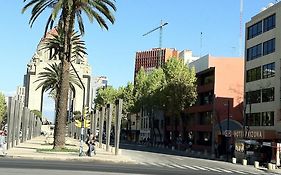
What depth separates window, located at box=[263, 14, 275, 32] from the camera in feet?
207

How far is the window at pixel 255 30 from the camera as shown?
67562mm

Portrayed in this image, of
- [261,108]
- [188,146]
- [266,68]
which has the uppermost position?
[266,68]

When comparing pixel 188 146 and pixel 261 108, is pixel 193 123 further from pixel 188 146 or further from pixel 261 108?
pixel 261 108

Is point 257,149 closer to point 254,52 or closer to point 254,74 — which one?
point 254,74

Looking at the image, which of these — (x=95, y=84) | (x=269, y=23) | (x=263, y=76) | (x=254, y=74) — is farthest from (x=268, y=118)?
(x=95, y=84)

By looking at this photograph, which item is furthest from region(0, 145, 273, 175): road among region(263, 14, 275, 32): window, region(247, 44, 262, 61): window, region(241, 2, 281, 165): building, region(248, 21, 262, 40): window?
region(248, 21, 262, 40): window

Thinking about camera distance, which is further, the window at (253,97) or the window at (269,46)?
the window at (253,97)

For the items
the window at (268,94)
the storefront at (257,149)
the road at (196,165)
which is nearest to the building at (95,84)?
the window at (268,94)

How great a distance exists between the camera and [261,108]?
214 ft

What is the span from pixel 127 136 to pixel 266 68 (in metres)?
89.9

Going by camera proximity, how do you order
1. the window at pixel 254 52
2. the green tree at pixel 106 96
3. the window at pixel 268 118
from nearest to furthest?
the window at pixel 268 118
the window at pixel 254 52
the green tree at pixel 106 96

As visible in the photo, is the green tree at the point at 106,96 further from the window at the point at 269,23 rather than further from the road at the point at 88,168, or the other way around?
the road at the point at 88,168

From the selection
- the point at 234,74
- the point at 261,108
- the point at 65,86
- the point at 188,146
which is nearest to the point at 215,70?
the point at 234,74

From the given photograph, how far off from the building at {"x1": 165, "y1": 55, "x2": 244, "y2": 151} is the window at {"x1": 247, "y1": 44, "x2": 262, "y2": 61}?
10.7 meters
